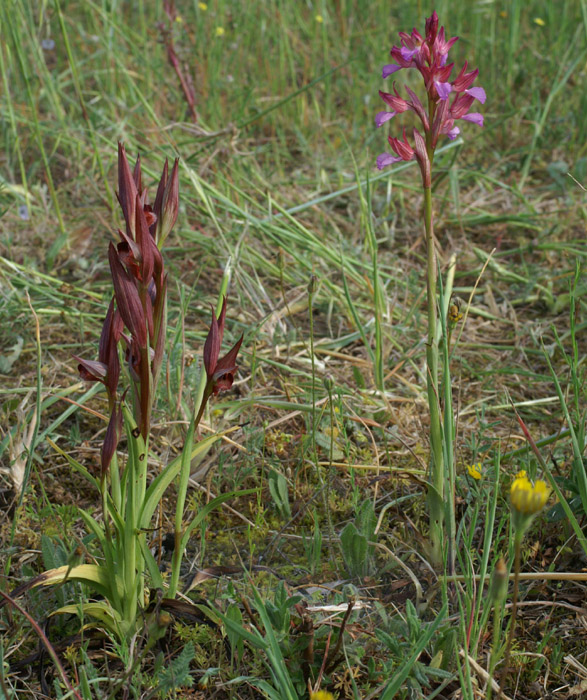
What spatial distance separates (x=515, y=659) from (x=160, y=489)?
2.28 ft

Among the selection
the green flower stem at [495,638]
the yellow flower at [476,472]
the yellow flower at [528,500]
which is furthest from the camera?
the yellow flower at [476,472]

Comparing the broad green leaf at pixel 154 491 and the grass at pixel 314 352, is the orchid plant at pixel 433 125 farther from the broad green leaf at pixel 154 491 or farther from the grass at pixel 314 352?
the broad green leaf at pixel 154 491

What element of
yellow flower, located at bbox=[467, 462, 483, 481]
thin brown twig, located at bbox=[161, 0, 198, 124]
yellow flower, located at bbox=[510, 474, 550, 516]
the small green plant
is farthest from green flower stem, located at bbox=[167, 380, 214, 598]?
thin brown twig, located at bbox=[161, 0, 198, 124]

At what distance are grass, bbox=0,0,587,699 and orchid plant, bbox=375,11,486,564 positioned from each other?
0.22ft

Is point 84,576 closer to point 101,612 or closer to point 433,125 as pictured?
point 101,612

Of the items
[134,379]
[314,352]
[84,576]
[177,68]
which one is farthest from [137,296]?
[177,68]

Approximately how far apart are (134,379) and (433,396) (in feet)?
1.76

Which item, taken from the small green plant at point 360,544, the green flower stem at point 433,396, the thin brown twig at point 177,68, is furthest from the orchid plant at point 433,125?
the thin brown twig at point 177,68

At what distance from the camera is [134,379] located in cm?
113

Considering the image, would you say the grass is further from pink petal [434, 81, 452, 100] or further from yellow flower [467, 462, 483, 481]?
pink petal [434, 81, 452, 100]

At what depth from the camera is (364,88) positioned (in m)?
3.42

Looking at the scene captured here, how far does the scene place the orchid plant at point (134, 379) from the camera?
1.04m

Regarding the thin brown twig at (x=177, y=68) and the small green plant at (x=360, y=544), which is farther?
the thin brown twig at (x=177, y=68)

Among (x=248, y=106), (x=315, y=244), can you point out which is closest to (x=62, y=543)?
(x=315, y=244)
